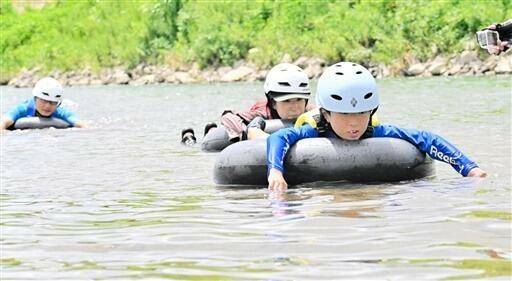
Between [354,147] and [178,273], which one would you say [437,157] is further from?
[178,273]

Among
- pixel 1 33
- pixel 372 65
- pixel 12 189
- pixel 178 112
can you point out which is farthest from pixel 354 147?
pixel 1 33

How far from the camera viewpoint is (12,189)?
31.4ft

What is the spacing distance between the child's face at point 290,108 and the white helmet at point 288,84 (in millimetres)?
96

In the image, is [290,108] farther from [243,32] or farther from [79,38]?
[79,38]

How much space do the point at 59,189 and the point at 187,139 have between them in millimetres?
5368

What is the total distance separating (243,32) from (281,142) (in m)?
54.7

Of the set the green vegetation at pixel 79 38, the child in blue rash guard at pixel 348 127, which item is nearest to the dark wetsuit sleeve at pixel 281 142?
the child in blue rash guard at pixel 348 127

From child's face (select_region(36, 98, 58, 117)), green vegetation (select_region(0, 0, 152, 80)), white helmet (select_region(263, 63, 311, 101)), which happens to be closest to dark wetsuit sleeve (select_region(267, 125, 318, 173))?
white helmet (select_region(263, 63, 311, 101))

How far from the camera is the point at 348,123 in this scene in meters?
8.90

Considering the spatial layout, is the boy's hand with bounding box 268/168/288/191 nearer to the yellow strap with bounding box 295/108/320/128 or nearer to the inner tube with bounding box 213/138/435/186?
the inner tube with bounding box 213/138/435/186

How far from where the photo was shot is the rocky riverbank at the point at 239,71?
42531mm

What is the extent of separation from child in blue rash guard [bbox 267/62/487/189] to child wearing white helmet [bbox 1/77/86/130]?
9.16 meters

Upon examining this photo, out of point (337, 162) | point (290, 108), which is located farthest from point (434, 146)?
point (290, 108)

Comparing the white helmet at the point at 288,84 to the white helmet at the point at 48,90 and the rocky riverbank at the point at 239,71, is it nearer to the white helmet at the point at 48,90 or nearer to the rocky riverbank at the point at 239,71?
the white helmet at the point at 48,90
